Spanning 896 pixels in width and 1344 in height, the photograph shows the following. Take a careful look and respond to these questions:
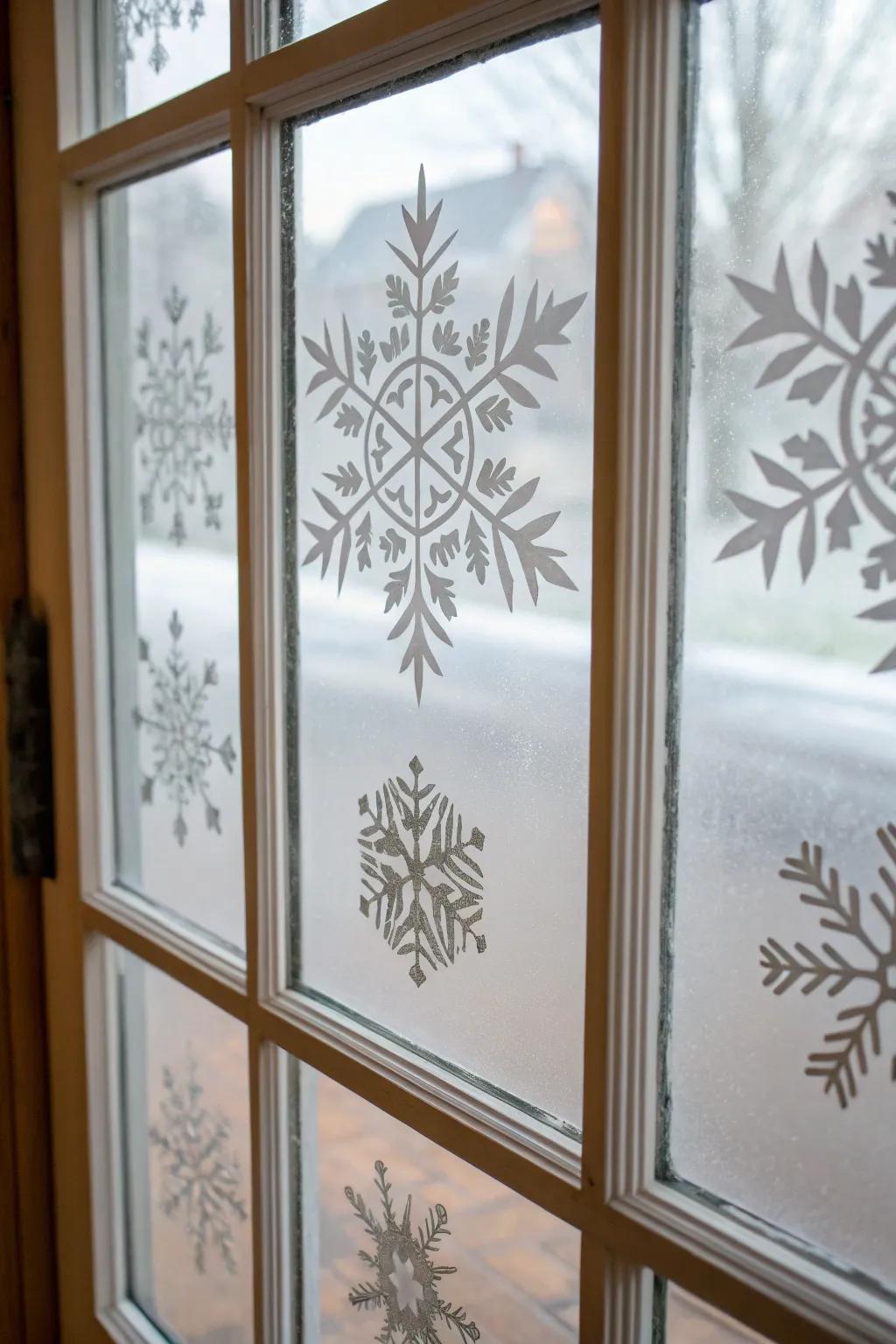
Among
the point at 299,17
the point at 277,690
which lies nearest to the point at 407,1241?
the point at 277,690

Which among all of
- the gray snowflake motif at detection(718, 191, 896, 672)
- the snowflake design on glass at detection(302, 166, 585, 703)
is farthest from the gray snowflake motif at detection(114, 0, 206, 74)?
the gray snowflake motif at detection(718, 191, 896, 672)

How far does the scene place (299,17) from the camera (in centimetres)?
85

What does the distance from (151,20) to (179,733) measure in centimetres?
58

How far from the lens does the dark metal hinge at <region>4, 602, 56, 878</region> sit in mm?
1200

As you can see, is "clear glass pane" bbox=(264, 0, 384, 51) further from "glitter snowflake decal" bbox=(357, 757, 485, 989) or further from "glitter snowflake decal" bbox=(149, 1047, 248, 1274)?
"glitter snowflake decal" bbox=(149, 1047, 248, 1274)

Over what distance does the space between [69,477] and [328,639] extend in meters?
0.40

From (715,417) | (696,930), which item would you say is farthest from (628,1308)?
(715,417)

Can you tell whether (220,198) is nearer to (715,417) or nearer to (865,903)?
(715,417)

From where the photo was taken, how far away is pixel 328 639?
88cm

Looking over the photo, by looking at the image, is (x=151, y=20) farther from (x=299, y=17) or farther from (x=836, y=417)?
(x=836, y=417)

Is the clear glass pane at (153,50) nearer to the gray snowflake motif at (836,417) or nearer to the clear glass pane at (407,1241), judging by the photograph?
the gray snowflake motif at (836,417)

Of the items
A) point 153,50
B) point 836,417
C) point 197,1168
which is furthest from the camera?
point 197,1168

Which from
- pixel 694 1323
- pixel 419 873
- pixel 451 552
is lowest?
pixel 694 1323

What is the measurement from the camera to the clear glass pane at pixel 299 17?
0.81 metres
